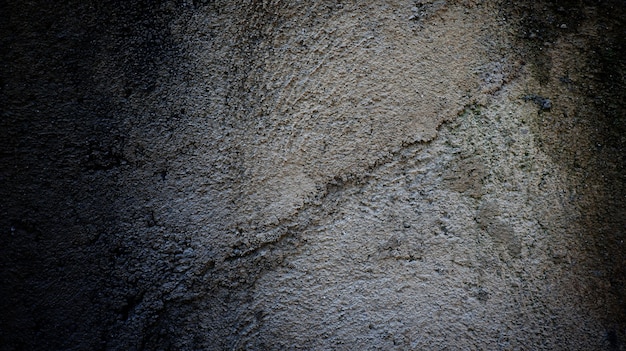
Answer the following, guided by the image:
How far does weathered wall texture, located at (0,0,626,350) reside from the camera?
83cm

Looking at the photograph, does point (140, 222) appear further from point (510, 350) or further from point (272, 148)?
point (510, 350)

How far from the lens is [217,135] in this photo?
0.85 metres

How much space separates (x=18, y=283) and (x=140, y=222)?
10.0 inches

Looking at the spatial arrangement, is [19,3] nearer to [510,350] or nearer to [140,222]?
[140,222]

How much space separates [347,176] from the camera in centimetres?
88

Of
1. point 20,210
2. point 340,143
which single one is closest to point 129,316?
point 20,210

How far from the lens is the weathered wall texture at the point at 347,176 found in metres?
0.83

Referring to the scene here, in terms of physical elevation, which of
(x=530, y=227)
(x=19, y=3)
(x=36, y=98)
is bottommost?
(x=530, y=227)

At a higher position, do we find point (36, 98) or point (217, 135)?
point (36, 98)

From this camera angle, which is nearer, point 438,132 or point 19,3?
point 19,3

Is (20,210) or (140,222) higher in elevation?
(20,210)

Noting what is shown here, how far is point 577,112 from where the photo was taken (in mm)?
872

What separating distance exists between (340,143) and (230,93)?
26 centimetres

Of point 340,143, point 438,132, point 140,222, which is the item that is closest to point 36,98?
point 140,222
